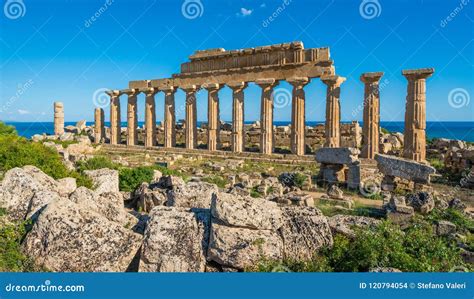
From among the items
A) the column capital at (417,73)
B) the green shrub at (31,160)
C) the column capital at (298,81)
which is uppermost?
the column capital at (298,81)

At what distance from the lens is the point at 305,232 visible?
6.34 metres

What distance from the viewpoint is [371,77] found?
22.2 metres

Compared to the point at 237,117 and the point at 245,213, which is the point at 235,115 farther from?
the point at 245,213

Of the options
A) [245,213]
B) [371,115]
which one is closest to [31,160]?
[245,213]

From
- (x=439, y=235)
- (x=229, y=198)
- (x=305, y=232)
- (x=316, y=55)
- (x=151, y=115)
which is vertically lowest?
(x=439, y=235)

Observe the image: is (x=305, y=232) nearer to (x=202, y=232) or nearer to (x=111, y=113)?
(x=202, y=232)

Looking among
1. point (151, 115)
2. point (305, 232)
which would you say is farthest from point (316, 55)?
point (305, 232)

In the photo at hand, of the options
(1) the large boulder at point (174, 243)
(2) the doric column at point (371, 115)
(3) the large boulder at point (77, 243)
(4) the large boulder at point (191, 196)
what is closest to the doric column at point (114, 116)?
(2) the doric column at point (371, 115)

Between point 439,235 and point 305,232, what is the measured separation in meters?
4.19

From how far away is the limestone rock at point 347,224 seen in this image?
684 cm

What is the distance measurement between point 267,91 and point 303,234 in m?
20.6

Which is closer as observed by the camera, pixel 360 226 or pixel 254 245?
pixel 254 245

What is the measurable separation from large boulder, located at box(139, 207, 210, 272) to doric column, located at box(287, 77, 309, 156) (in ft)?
63.0

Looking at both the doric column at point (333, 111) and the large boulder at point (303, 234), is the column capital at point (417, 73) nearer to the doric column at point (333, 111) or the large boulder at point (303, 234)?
the doric column at point (333, 111)
